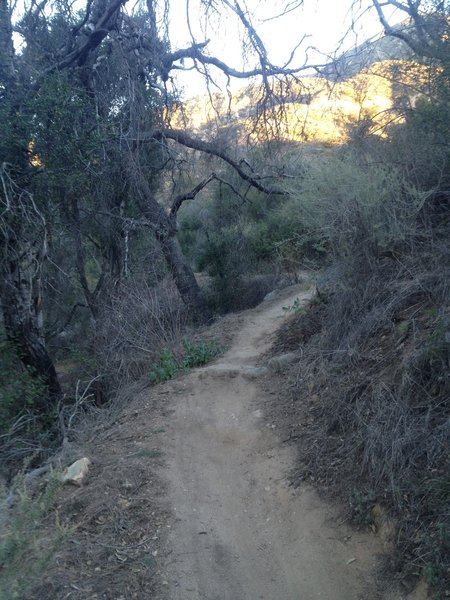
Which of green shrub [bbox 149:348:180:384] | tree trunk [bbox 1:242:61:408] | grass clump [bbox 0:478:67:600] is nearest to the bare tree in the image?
tree trunk [bbox 1:242:61:408]

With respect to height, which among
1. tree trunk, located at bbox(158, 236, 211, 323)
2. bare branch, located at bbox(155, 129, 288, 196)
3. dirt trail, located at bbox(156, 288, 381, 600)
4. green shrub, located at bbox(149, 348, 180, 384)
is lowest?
dirt trail, located at bbox(156, 288, 381, 600)

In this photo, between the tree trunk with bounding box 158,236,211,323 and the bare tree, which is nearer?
the bare tree

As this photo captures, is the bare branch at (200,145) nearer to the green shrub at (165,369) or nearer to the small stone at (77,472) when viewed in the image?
the green shrub at (165,369)

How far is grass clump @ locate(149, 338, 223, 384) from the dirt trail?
115cm

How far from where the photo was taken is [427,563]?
3729 mm

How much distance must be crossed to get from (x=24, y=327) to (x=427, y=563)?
28.4 ft

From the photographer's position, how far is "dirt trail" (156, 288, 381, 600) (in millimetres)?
4250

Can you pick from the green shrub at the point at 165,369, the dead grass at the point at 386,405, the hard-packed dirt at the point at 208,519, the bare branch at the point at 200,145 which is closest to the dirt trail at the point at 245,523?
the hard-packed dirt at the point at 208,519

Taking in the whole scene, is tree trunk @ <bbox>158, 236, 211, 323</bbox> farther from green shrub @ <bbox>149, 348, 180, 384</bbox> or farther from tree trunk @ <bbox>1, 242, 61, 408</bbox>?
green shrub @ <bbox>149, 348, 180, 384</bbox>

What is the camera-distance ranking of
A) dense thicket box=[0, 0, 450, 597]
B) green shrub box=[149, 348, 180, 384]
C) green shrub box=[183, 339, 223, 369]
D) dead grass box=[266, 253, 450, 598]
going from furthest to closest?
green shrub box=[183, 339, 223, 369] → green shrub box=[149, 348, 180, 384] → dense thicket box=[0, 0, 450, 597] → dead grass box=[266, 253, 450, 598]

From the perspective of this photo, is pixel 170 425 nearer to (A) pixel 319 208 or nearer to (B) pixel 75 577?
(B) pixel 75 577

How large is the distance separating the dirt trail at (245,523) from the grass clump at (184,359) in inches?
45.2

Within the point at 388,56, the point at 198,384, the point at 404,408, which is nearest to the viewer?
the point at 404,408

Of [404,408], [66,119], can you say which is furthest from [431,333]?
[66,119]
